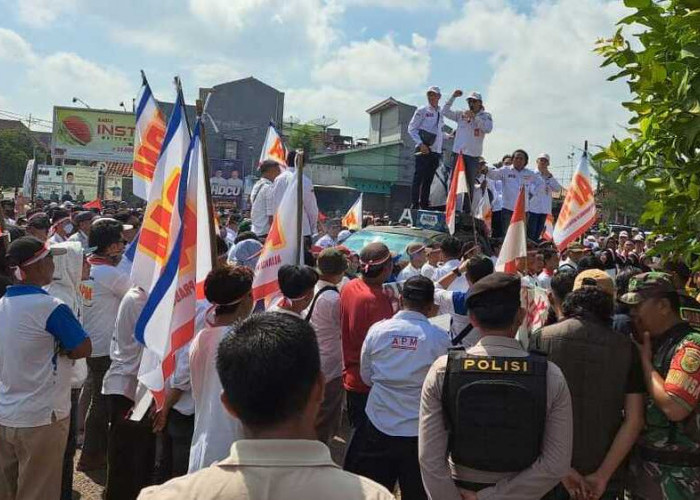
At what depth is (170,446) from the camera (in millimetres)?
4570

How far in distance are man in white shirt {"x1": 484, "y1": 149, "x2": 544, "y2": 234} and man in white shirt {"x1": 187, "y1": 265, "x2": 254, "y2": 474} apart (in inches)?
308

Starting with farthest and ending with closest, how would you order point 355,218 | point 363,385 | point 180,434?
point 355,218, point 363,385, point 180,434

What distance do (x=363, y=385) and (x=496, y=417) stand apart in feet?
6.35

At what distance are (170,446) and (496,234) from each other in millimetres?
8567

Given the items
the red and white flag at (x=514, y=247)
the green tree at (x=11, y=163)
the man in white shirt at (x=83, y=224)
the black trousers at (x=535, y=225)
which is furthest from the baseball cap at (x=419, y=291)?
the green tree at (x=11, y=163)

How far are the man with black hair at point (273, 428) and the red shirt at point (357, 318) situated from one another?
281 cm

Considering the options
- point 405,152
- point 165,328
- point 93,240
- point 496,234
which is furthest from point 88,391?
point 405,152

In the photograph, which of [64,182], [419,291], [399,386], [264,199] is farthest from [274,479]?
[64,182]

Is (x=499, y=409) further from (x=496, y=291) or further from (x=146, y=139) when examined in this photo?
(x=146, y=139)

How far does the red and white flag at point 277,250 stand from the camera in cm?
490

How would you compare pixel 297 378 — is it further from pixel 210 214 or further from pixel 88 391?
pixel 88 391

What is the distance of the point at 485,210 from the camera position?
37.3ft

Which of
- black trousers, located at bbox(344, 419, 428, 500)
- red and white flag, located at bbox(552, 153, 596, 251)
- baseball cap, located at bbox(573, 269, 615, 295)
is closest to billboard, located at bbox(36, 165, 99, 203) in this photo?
red and white flag, located at bbox(552, 153, 596, 251)

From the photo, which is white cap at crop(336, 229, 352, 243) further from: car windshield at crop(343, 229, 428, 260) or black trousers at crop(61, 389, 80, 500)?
black trousers at crop(61, 389, 80, 500)
